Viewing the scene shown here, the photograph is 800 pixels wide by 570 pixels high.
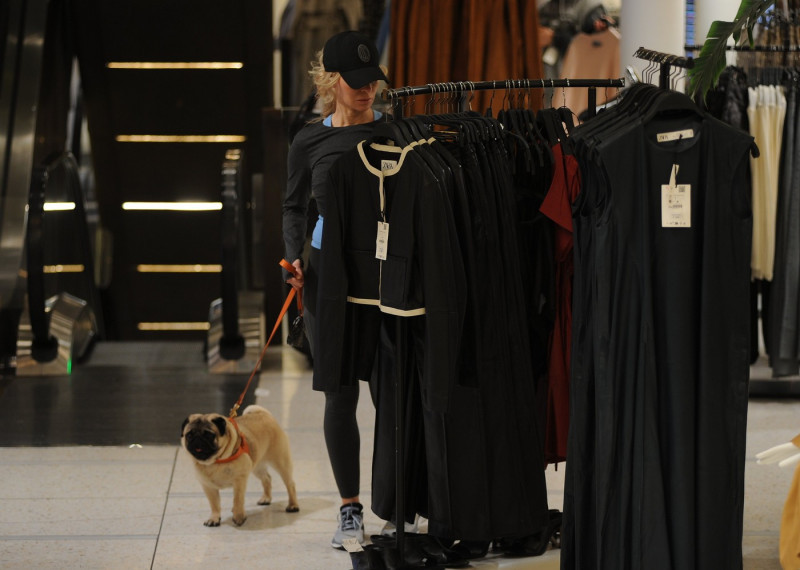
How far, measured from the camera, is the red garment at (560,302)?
3.22 m

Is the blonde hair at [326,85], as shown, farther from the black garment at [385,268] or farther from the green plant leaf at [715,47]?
the green plant leaf at [715,47]

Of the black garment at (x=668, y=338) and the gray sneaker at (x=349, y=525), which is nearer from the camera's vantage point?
the black garment at (x=668, y=338)

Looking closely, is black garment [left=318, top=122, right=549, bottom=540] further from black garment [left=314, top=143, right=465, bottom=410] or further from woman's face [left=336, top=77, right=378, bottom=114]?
woman's face [left=336, top=77, right=378, bottom=114]

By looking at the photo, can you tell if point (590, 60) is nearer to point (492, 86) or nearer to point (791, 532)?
point (492, 86)

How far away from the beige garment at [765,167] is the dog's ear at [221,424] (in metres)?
2.84

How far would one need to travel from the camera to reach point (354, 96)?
356 cm

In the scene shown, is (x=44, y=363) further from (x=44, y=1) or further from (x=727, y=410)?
(x=727, y=410)

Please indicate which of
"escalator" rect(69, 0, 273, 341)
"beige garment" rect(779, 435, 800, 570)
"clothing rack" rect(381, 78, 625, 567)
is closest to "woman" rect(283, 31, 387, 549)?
"clothing rack" rect(381, 78, 625, 567)

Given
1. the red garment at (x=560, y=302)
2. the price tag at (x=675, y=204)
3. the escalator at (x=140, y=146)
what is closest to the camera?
the price tag at (x=675, y=204)

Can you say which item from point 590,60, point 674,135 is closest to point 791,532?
point 674,135

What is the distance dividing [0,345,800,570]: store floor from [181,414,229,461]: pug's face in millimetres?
357

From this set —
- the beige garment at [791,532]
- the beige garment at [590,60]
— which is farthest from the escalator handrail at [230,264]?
the beige garment at [791,532]

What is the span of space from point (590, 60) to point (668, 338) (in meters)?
4.60

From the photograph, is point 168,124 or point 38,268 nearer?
point 38,268
